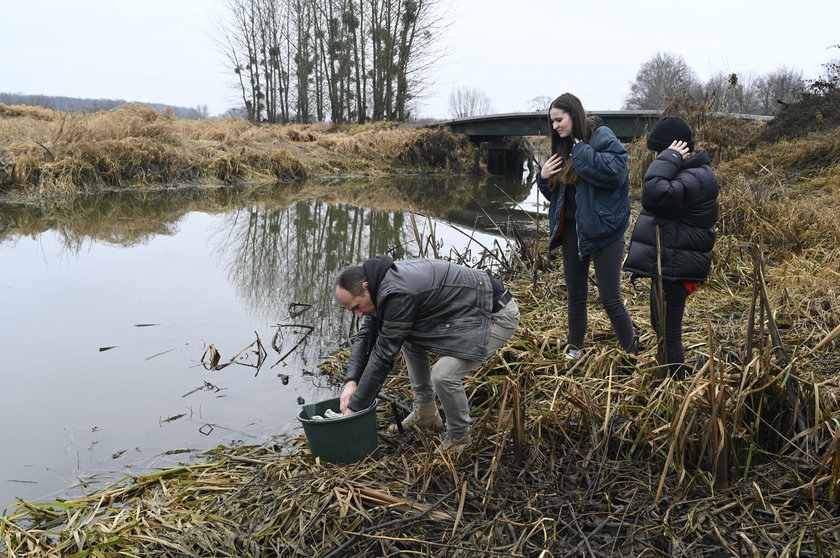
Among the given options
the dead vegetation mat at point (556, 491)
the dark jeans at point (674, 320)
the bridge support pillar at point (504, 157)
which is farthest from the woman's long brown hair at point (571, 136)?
the bridge support pillar at point (504, 157)

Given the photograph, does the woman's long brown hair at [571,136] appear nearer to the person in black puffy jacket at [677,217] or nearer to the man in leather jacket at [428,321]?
the person in black puffy jacket at [677,217]

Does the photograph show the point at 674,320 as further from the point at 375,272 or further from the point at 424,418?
the point at 375,272

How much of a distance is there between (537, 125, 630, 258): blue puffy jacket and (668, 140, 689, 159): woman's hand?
0.27m

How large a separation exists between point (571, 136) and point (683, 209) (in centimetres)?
77

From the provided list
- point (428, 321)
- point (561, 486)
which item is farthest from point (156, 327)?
point (561, 486)

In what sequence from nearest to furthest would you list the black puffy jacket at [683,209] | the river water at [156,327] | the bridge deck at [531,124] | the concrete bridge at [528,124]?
1. the black puffy jacket at [683,209]
2. the river water at [156,327]
3. the bridge deck at [531,124]
4. the concrete bridge at [528,124]

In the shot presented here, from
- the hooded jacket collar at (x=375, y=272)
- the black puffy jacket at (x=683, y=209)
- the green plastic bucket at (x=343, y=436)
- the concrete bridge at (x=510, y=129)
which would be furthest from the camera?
the concrete bridge at (x=510, y=129)

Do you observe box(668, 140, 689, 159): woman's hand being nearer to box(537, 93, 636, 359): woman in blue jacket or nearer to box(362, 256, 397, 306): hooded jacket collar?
box(537, 93, 636, 359): woman in blue jacket

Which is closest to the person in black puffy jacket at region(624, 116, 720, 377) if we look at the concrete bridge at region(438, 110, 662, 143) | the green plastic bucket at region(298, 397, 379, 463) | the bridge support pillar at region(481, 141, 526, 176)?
the green plastic bucket at region(298, 397, 379, 463)

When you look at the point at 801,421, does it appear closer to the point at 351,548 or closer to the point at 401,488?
the point at 401,488

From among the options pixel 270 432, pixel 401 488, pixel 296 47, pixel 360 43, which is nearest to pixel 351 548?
pixel 401 488

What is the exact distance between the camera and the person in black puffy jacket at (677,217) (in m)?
3.33

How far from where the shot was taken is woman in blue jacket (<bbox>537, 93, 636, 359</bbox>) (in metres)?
3.67

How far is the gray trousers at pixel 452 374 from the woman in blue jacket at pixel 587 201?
74 cm
